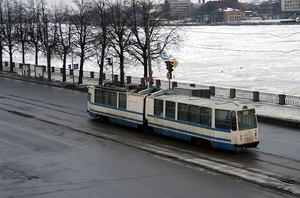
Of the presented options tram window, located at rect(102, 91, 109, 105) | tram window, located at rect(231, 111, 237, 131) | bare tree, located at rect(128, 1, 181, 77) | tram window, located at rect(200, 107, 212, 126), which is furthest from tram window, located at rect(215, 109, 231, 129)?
bare tree, located at rect(128, 1, 181, 77)

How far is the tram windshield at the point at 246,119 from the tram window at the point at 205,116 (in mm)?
1226

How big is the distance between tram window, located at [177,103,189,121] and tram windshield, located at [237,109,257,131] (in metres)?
2.51

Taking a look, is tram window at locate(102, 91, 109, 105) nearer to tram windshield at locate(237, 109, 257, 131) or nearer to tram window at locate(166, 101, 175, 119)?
tram window at locate(166, 101, 175, 119)

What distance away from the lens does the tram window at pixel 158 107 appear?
23141 millimetres

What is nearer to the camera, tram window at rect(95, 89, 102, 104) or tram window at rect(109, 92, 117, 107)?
tram window at rect(109, 92, 117, 107)

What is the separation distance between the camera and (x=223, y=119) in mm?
20094

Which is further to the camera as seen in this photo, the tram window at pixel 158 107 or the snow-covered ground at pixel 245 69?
the snow-covered ground at pixel 245 69

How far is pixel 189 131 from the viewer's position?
845 inches

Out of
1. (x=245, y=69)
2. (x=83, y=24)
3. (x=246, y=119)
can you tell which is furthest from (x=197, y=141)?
(x=245, y=69)

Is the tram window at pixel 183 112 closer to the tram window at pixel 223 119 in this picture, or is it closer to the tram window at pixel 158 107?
the tram window at pixel 158 107

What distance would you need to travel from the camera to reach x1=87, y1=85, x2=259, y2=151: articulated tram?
785 inches

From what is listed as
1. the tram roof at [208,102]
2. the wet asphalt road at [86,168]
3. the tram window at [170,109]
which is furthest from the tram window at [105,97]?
the tram window at [170,109]

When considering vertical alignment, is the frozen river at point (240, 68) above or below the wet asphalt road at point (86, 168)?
above

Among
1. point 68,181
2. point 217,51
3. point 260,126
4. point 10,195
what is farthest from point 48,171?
point 217,51
